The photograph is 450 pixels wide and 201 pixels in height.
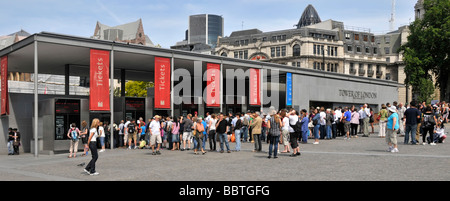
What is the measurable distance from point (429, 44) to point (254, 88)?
2693cm

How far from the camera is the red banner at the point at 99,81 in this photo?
2016cm

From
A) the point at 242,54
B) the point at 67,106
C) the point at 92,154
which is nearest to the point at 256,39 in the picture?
the point at 242,54

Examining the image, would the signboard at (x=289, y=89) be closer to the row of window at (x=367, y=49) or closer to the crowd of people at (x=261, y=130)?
the crowd of people at (x=261, y=130)

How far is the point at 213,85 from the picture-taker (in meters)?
26.0

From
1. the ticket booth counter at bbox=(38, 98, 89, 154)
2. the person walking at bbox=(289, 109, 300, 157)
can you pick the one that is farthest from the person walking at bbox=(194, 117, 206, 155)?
the ticket booth counter at bbox=(38, 98, 89, 154)

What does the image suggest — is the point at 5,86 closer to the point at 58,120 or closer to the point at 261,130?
the point at 58,120

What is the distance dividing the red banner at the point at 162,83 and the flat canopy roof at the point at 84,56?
0.47 meters

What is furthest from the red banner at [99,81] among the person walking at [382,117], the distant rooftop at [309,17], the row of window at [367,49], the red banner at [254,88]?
the distant rooftop at [309,17]

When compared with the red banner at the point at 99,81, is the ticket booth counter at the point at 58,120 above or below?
below

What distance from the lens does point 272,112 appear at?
13977 mm

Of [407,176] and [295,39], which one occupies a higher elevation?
[295,39]

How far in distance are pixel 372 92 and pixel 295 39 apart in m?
43.2
